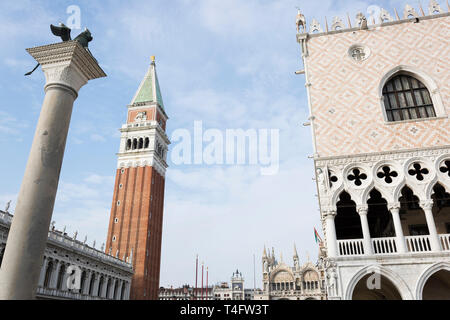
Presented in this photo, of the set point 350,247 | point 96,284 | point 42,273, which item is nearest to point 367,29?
point 350,247

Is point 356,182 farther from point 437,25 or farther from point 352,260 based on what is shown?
point 437,25

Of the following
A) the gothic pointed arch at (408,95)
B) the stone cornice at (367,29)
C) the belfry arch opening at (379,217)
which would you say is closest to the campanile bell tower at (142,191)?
the belfry arch opening at (379,217)

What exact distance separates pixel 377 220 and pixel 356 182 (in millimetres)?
5067

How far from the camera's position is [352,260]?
12.1 meters

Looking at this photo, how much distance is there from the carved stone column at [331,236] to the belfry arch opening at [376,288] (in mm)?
1447

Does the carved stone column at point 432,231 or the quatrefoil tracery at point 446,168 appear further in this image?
the quatrefoil tracery at point 446,168

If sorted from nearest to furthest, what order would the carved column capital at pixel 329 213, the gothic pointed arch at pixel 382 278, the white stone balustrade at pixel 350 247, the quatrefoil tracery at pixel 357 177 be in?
the gothic pointed arch at pixel 382 278, the white stone balustrade at pixel 350 247, the carved column capital at pixel 329 213, the quatrefoil tracery at pixel 357 177

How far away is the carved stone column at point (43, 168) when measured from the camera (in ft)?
18.4

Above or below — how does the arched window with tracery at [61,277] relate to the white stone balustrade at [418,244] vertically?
above

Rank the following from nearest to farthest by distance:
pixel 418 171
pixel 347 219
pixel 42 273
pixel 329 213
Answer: pixel 329 213
pixel 418 171
pixel 347 219
pixel 42 273

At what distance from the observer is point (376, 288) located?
12.1 m

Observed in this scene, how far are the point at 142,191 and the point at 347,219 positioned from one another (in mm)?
35887

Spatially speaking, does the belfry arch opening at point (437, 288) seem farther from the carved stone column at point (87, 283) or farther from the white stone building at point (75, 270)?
the carved stone column at point (87, 283)

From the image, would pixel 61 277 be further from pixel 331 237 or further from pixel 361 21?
pixel 361 21
